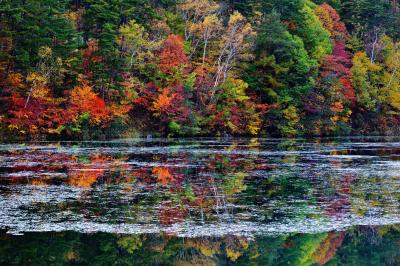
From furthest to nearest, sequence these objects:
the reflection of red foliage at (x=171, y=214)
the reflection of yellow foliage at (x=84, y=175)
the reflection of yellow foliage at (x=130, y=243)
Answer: the reflection of yellow foliage at (x=84, y=175)
the reflection of red foliage at (x=171, y=214)
the reflection of yellow foliage at (x=130, y=243)

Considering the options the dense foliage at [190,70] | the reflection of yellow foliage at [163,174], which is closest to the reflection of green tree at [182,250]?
the reflection of yellow foliage at [163,174]

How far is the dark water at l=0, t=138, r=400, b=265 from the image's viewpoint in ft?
46.7

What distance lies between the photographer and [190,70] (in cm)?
6125

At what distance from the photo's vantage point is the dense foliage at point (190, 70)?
49.3 meters

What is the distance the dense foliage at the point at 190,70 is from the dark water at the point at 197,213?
18.1 metres

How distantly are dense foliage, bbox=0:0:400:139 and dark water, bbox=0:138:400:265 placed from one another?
1815 centimetres

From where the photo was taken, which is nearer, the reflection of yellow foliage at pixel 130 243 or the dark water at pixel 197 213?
the dark water at pixel 197 213

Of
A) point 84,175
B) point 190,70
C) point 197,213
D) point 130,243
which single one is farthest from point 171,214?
point 190,70

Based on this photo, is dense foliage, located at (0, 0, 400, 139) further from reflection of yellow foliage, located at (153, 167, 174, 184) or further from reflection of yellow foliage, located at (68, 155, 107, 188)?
reflection of yellow foliage, located at (153, 167, 174, 184)

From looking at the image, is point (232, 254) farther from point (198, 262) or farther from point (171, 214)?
point (171, 214)

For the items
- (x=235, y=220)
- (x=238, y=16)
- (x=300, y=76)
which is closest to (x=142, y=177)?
(x=235, y=220)

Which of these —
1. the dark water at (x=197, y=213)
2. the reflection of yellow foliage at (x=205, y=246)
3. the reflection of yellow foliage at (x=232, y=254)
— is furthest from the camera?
the reflection of yellow foliage at (x=205, y=246)

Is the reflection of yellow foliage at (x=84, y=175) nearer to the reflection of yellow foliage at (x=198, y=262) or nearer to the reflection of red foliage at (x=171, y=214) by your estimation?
the reflection of red foliage at (x=171, y=214)

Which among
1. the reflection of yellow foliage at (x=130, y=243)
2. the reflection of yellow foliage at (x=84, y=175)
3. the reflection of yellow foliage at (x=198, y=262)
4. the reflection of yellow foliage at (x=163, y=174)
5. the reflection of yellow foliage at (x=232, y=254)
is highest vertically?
the reflection of yellow foliage at (x=130, y=243)
